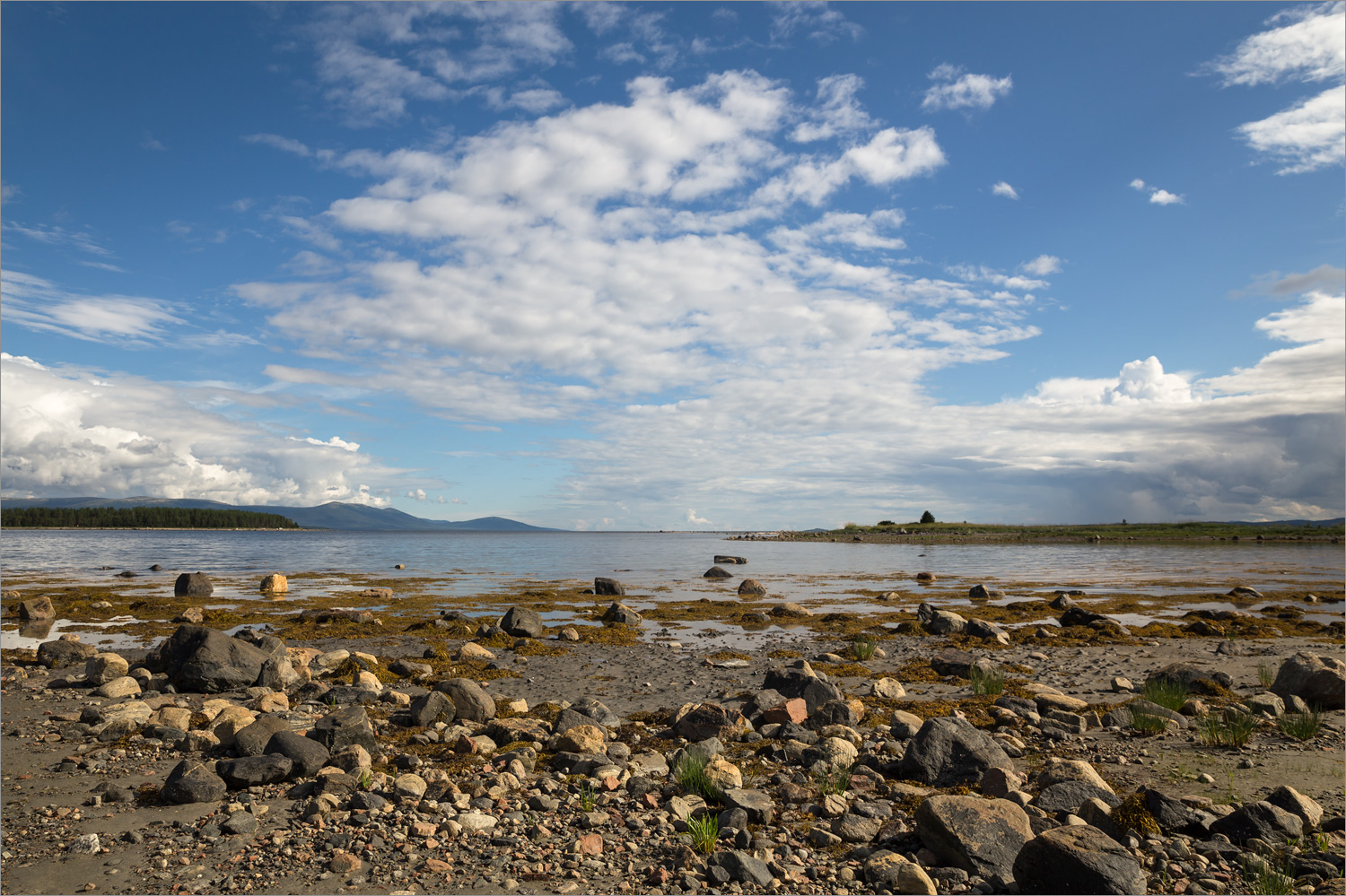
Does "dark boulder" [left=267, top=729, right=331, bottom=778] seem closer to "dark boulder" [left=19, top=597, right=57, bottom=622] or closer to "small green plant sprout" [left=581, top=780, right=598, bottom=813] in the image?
"small green plant sprout" [left=581, top=780, right=598, bottom=813]

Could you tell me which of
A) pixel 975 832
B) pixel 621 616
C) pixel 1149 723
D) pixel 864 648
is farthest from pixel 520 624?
pixel 975 832

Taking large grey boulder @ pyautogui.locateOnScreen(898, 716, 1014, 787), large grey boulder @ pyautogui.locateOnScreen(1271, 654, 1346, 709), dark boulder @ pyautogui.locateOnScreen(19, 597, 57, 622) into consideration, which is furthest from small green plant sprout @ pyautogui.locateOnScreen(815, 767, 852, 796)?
dark boulder @ pyautogui.locateOnScreen(19, 597, 57, 622)

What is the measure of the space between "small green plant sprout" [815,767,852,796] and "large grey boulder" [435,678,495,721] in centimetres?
643

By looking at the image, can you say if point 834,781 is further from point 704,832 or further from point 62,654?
point 62,654

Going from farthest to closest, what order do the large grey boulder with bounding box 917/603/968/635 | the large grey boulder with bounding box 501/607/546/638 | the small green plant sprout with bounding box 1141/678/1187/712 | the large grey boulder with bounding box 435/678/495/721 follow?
the large grey boulder with bounding box 917/603/968/635
the large grey boulder with bounding box 501/607/546/638
the small green plant sprout with bounding box 1141/678/1187/712
the large grey boulder with bounding box 435/678/495/721

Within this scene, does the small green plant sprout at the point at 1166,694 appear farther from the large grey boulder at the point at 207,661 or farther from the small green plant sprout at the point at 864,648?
the large grey boulder at the point at 207,661

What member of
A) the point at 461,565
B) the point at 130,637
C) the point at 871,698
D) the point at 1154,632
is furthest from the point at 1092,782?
the point at 461,565

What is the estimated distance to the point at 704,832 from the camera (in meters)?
7.20

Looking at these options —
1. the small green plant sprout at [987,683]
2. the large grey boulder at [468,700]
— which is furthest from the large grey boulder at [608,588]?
the large grey boulder at [468,700]

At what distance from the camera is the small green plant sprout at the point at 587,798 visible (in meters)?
8.14

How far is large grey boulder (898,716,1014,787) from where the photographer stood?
9.24 m

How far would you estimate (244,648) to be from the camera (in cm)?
1569

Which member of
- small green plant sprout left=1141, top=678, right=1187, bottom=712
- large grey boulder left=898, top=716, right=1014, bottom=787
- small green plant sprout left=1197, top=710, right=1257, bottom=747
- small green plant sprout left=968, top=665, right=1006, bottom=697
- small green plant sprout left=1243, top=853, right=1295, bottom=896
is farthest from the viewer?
small green plant sprout left=968, top=665, right=1006, bottom=697

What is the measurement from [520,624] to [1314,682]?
20.7m
